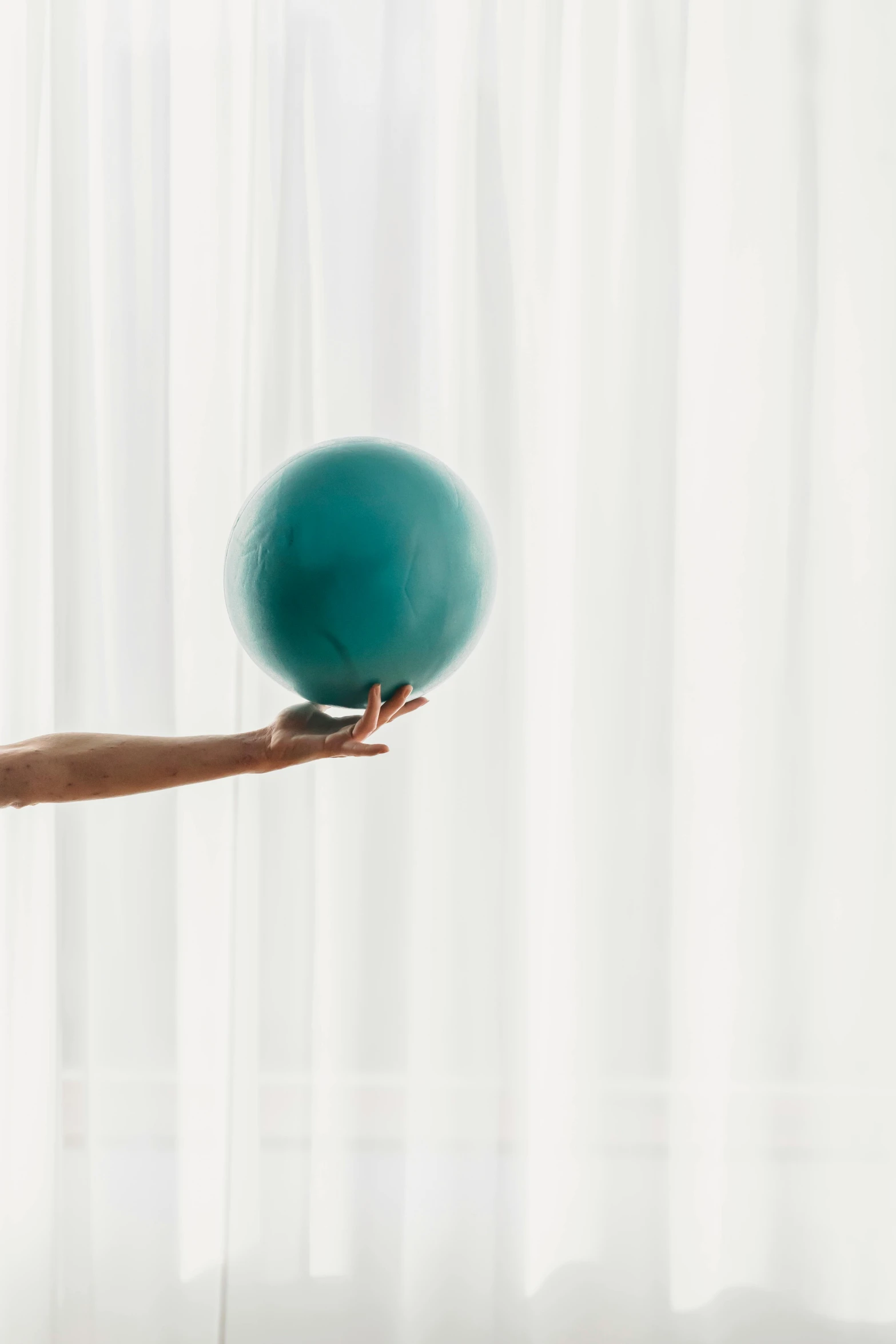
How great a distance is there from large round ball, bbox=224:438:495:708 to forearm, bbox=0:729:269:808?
88mm

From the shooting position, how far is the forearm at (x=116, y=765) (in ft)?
3.34

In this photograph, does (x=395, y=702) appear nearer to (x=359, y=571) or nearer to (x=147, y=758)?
(x=359, y=571)

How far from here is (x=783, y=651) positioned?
66.1 inches

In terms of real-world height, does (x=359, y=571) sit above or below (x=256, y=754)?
above

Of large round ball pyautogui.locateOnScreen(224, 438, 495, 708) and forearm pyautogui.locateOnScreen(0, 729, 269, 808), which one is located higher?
large round ball pyautogui.locateOnScreen(224, 438, 495, 708)

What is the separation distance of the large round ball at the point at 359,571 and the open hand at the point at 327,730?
21mm

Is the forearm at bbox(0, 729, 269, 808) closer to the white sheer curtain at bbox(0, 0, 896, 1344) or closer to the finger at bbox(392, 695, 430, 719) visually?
the finger at bbox(392, 695, 430, 719)

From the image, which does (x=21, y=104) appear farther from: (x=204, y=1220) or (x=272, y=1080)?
(x=204, y=1220)

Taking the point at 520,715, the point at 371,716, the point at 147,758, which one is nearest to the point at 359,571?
the point at 371,716

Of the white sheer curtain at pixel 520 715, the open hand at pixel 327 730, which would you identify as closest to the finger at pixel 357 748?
the open hand at pixel 327 730

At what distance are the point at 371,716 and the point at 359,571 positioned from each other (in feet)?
0.42

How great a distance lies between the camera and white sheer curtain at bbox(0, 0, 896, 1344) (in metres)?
1.67

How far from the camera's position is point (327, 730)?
1.04m

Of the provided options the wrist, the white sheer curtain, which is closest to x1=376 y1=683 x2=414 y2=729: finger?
the wrist
